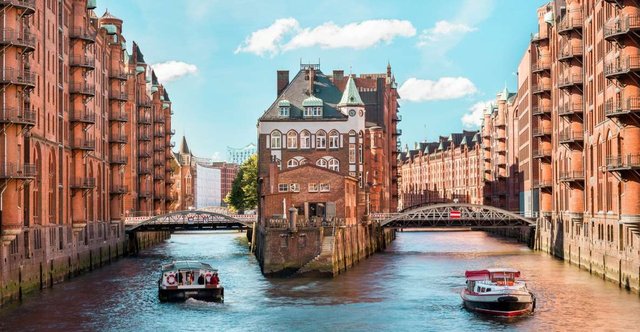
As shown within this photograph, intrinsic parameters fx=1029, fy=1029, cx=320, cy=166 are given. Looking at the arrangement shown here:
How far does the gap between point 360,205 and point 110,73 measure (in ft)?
99.2

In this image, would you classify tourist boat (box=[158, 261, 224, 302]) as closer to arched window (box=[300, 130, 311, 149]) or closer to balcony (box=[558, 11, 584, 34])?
balcony (box=[558, 11, 584, 34])

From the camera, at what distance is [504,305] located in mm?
59750

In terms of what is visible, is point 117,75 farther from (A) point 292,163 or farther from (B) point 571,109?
(B) point 571,109

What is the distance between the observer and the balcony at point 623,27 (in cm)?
6456

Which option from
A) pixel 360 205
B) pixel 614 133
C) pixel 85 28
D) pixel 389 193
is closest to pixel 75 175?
pixel 85 28

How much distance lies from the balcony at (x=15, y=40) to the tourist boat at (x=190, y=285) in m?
17.1

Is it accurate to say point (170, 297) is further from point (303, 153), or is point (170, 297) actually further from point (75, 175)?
point (303, 153)

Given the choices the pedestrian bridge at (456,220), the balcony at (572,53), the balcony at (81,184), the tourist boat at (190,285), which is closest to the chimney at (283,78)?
the pedestrian bridge at (456,220)

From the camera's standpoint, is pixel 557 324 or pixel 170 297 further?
pixel 170 297

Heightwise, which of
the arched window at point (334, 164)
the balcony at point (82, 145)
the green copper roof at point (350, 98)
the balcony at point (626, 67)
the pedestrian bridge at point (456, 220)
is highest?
the green copper roof at point (350, 98)

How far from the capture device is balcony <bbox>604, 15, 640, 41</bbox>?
2542 inches

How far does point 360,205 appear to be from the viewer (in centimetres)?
11038

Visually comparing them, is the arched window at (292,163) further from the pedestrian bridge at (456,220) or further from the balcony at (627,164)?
the balcony at (627,164)

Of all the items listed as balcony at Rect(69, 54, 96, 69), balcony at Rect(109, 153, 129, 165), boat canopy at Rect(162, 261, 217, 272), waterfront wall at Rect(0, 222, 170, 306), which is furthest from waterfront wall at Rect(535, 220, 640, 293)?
balcony at Rect(109, 153, 129, 165)
